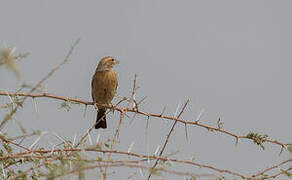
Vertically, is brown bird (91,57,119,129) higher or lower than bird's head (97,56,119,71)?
lower

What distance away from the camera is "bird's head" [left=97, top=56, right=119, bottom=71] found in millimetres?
7953

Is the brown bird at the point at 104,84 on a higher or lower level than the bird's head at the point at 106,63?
lower

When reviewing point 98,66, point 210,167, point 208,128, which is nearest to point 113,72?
point 98,66

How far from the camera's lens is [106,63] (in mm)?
8016

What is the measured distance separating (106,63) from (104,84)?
0.61 meters

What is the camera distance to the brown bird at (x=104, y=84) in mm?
7441

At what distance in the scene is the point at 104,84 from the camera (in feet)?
24.7

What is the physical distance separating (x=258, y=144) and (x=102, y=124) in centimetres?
419

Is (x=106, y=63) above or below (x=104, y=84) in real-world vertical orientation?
above

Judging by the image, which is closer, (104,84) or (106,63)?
(104,84)

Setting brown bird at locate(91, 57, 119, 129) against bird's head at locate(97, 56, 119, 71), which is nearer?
brown bird at locate(91, 57, 119, 129)

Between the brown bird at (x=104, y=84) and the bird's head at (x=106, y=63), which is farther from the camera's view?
the bird's head at (x=106, y=63)

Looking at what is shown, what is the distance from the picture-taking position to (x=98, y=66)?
26.7ft

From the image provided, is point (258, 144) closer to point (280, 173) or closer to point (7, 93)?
point (280, 173)
